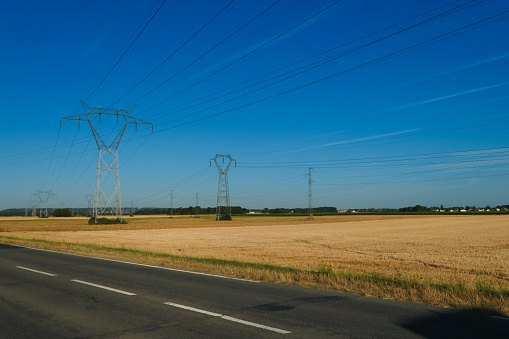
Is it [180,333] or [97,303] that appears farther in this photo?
[97,303]

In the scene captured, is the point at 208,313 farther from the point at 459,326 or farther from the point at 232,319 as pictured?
the point at 459,326

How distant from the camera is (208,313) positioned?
8.45 meters

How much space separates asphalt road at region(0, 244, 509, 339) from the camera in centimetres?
700

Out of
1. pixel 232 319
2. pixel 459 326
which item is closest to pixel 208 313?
pixel 232 319

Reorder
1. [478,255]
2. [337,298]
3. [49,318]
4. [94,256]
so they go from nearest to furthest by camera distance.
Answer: [49,318]
[337,298]
[94,256]
[478,255]

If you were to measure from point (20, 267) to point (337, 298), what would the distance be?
13252 mm

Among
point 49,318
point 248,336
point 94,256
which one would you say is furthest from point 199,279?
point 94,256

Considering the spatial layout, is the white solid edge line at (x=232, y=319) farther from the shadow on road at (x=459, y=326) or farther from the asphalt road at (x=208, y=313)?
the shadow on road at (x=459, y=326)

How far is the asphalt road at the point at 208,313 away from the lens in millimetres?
7004

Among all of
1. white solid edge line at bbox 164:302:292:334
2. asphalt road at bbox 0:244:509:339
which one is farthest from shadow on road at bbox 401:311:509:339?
white solid edge line at bbox 164:302:292:334

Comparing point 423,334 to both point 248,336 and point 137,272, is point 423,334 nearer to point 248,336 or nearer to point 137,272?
point 248,336

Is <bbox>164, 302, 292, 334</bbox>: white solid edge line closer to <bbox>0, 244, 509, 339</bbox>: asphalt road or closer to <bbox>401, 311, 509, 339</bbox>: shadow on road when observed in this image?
<bbox>0, 244, 509, 339</bbox>: asphalt road

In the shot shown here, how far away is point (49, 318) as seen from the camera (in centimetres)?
803

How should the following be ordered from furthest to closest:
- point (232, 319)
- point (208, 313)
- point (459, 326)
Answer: point (208, 313)
point (232, 319)
point (459, 326)
